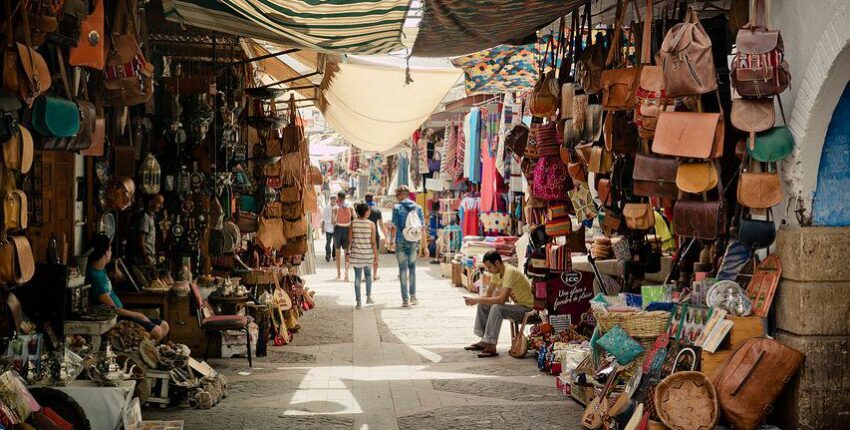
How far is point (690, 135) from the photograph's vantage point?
17.6ft

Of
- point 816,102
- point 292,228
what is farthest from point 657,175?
point 292,228

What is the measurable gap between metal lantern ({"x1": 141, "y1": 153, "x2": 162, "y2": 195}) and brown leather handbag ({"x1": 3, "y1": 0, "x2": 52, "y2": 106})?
392 cm

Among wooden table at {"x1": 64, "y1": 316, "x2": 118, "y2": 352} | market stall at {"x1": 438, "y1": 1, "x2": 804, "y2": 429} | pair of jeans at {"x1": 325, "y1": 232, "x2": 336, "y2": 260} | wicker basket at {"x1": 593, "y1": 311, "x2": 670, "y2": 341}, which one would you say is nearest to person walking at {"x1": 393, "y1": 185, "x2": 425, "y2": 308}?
market stall at {"x1": 438, "y1": 1, "x2": 804, "y2": 429}

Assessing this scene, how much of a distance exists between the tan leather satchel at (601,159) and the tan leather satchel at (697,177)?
60.0 inches

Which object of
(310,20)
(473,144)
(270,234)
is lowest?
(270,234)

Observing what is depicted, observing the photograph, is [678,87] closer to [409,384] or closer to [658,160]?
[658,160]

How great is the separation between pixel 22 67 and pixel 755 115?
12.4 ft

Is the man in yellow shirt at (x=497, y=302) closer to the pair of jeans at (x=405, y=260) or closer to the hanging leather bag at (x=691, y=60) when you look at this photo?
the pair of jeans at (x=405, y=260)

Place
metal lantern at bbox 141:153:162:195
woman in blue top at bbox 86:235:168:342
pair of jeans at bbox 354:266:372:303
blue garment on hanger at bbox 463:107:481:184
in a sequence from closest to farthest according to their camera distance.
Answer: woman in blue top at bbox 86:235:168:342 → metal lantern at bbox 141:153:162:195 → pair of jeans at bbox 354:266:372:303 → blue garment on hanger at bbox 463:107:481:184

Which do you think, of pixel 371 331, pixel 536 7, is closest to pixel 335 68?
pixel 371 331

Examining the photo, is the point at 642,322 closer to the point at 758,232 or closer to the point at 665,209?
the point at 665,209

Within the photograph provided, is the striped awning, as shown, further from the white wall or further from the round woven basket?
the round woven basket

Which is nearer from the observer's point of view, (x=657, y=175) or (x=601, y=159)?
(x=657, y=175)

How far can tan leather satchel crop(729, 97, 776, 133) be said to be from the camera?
201 inches
